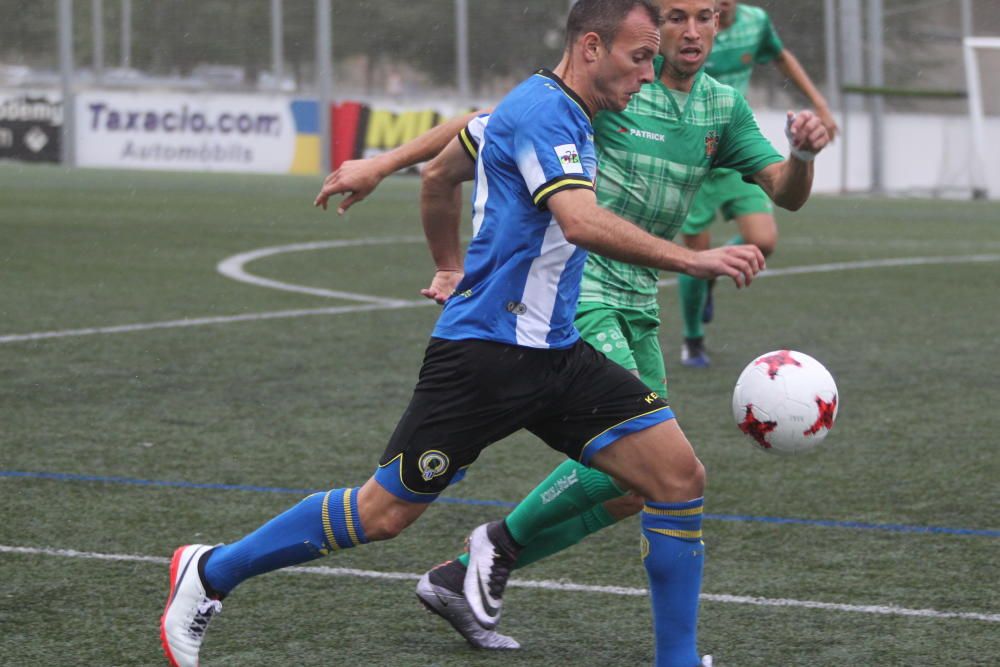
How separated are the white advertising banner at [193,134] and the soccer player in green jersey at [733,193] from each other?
887 inches

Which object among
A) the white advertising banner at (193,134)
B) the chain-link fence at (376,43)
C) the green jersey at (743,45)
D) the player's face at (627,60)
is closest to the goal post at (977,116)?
the chain-link fence at (376,43)

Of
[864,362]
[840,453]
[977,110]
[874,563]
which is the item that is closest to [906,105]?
[977,110]

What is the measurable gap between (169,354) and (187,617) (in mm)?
5520

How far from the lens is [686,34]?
506cm

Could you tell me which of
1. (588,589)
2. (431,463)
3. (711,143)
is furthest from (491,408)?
(711,143)

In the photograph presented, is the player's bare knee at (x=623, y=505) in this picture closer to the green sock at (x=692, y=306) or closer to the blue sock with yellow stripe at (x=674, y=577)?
the blue sock with yellow stripe at (x=674, y=577)

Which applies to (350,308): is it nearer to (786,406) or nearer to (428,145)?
(428,145)

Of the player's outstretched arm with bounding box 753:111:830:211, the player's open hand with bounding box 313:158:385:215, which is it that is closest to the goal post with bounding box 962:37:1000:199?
the player's outstretched arm with bounding box 753:111:830:211

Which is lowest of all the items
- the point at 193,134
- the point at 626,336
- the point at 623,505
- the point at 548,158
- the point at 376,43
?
the point at 623,505

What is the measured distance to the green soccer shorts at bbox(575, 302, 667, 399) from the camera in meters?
4.68

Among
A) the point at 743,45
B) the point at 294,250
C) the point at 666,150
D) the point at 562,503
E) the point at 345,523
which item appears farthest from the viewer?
the point at 294,250

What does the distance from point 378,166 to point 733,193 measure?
451 cm

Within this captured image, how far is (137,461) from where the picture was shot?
6.74 metres

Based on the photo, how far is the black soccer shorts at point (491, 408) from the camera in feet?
13.3
